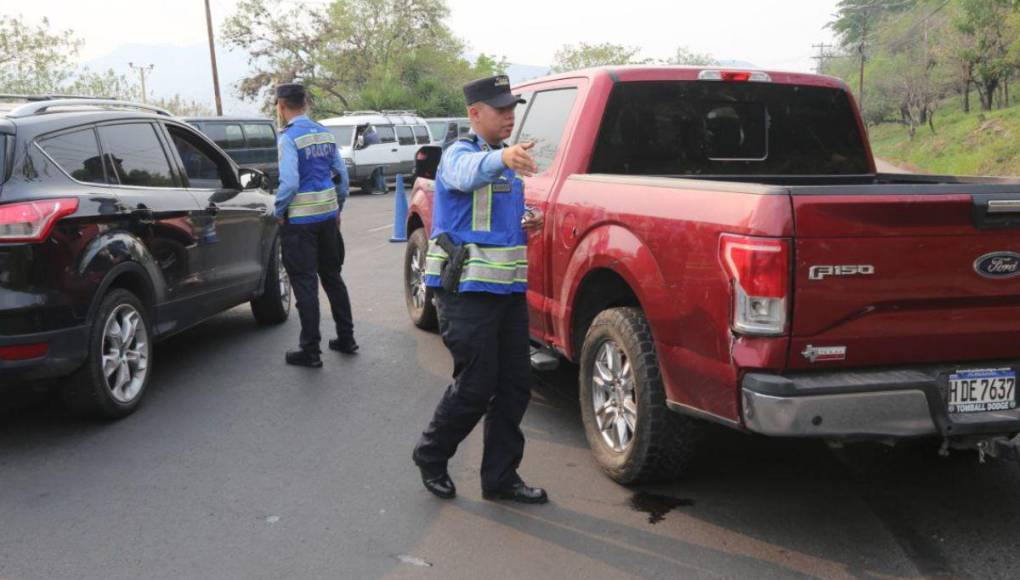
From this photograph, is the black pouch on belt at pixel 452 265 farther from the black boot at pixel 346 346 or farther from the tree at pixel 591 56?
the tree at pixel 591 56

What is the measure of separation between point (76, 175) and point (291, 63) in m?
54.0

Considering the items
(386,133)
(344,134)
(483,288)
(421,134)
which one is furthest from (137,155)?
(421,134)

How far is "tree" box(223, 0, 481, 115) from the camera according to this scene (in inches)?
2164

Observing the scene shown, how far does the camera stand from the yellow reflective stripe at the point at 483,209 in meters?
3.75

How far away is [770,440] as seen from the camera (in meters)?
4.83

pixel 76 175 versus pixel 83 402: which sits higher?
pixel 76 175

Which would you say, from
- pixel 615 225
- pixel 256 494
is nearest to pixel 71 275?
pixel 256 494

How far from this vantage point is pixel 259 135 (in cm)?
2017

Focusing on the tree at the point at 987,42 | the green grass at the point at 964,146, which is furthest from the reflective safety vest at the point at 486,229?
the tree at the point at 987,42

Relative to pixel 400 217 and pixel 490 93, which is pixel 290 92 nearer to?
pixel 490 93

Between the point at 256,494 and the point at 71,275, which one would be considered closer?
the point at 256,494

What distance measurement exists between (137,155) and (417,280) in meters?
2.60

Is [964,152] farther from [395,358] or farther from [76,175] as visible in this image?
[76,175]

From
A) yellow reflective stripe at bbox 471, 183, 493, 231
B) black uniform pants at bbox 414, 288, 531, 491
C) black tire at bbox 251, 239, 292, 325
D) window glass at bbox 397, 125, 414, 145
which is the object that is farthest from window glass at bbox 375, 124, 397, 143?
yellow reflective stripe at bbox 471, 183, 493, 231
